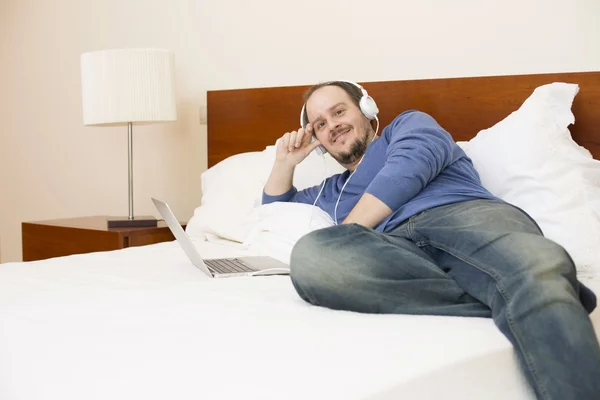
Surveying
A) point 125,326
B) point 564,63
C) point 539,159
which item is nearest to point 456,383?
point 125,326

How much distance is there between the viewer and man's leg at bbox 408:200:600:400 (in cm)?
109

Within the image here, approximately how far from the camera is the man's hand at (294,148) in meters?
2.19

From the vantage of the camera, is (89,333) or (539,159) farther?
(539,159)

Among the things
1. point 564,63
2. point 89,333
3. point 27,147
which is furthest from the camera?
point 27,147

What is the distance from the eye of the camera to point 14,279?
1729 mm

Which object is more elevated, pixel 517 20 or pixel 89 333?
pixel 517 20

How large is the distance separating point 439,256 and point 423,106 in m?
0.95

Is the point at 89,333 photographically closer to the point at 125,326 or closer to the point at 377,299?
the point at 125,326

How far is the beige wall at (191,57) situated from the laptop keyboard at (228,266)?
39.7 inches

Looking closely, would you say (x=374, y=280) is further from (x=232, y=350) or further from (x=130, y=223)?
(x=130, y=223)

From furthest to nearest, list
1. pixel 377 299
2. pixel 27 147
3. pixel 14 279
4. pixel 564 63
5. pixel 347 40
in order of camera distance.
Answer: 1. pixel 27 147
2. pixel 347 40
3. pixel 564 63
4. pixel 14 279
5. pixel 377 299

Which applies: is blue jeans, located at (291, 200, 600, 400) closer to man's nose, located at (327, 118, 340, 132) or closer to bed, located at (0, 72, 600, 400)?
bed, located at (0, 72, 600, 400)

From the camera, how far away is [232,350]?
42.6 inches

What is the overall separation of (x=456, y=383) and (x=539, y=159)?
903mm
